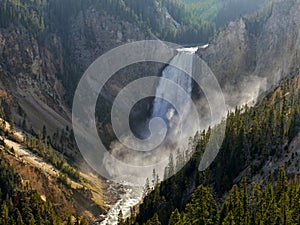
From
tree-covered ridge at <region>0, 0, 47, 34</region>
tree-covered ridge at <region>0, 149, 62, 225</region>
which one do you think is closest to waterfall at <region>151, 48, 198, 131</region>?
tree-covered ridge at <region>0, 0, 47, 34</region>

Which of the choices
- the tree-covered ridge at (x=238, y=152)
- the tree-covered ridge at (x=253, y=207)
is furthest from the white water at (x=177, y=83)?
the tree-covered ridge at (x=253, y=207)

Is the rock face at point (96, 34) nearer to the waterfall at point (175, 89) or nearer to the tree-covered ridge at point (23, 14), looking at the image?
the tree-covered ridge at point (23, 14)

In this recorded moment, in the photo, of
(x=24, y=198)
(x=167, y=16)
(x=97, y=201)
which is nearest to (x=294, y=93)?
(x=97, y=201)

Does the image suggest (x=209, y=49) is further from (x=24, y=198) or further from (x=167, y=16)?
(x=24, y=198)

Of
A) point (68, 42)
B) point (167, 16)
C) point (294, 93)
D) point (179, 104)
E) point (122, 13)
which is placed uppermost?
point (167, 16)

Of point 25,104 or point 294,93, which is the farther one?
point 25,104

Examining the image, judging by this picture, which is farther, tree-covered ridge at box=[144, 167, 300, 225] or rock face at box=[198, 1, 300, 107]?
rock face at box=[198, 1, 300, 107]

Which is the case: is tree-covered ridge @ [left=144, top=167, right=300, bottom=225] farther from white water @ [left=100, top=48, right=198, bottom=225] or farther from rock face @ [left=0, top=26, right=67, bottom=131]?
white water @ [left=100, top=48, right=198, bottom=225]
